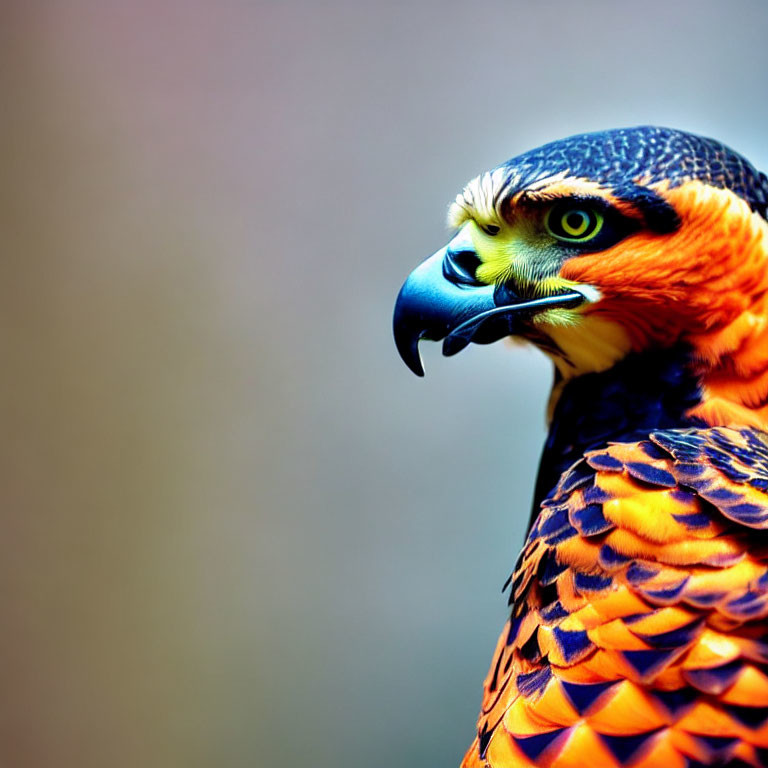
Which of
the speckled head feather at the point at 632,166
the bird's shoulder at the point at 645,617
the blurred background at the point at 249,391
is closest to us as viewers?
the bird's shoulder at the point at 645,617

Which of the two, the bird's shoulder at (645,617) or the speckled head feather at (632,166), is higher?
the speckled head feather at (632,166)

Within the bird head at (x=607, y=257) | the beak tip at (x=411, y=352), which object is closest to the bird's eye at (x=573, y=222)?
the bird head at (x=607, y=257)

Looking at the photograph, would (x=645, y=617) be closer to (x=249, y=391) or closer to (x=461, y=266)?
(x=461, y=266)

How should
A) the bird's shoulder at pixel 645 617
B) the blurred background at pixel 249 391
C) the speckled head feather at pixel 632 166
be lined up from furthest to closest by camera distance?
the blurred background at pixel 249 391
the speckled head feather at pixel 632 166
the bird's shoulder at pixel 645 617

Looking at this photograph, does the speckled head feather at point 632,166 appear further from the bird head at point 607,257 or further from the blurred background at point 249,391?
the blurred background at point 249,391

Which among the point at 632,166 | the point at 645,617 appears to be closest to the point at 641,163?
the point at 632,166

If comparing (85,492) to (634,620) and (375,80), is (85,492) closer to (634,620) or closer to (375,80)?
(375,80)

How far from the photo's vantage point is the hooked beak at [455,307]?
689mm

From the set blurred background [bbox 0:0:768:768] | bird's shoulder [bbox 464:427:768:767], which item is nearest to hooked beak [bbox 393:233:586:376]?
bird's shoulder [bbox 464:427:768:767]

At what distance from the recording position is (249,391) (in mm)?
1159

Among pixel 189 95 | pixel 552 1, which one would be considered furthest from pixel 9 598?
pixel 552 1

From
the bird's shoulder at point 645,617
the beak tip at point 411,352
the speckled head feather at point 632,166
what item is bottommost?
the bird's shoulder at point 645,617

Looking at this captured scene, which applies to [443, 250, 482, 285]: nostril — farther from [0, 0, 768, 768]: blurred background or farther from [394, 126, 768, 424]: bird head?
[0, 0, 768, 768]: blurred background

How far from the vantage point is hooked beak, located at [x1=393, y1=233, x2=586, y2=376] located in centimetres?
69
